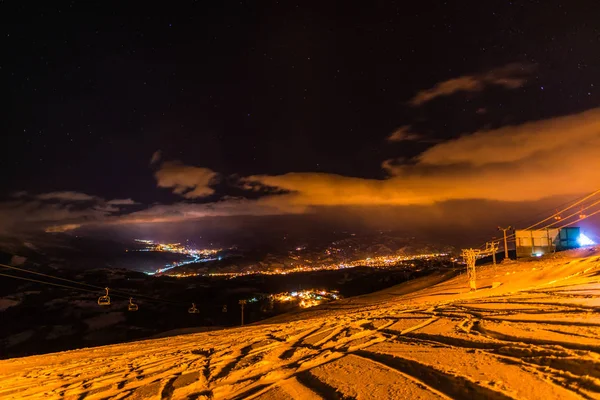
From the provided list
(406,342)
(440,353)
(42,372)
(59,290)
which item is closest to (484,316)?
(406,342)

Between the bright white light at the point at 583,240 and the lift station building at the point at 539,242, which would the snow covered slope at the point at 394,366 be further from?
the bright white light at the point at 583,240

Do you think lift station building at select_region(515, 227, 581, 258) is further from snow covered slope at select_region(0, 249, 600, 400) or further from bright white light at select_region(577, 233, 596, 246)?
snow covered slope at select_region(0, 249, 600, 400)

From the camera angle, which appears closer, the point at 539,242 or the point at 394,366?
the point at 394,366

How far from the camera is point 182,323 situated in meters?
58.6

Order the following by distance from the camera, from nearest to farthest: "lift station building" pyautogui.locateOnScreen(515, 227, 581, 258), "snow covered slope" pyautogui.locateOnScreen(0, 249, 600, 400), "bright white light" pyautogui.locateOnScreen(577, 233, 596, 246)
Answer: "snow covered slope" pyautogui.locateOnScreen(0, 249, 600, 400)
"lift station building" pyautogui.locateOnScreen(515, 227, 581, 258)
"bright white light" pyautogui.locateOnScreen(577, 233, 596, 246)

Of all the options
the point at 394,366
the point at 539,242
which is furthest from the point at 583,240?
the point at 394,366

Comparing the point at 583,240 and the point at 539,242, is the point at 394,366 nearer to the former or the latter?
the point at 539,242

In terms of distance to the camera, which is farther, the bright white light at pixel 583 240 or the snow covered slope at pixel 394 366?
the bright white light at pixel 583 240

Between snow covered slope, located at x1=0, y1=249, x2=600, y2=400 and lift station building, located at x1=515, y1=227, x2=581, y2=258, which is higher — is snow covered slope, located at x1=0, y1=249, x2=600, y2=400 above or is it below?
below

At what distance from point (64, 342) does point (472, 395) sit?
193ft

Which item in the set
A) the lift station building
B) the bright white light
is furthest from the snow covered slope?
the bright white light

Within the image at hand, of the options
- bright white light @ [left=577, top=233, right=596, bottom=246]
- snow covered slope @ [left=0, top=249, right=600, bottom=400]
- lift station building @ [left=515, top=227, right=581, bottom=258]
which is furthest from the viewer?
bright white light @ [left=577, top=233, right=596, bottom=246]

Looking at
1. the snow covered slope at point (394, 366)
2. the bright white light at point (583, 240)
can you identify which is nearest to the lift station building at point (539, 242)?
the bright white light at point (583, 240)

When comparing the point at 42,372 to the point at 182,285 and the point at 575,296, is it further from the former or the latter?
the point at 182,285
